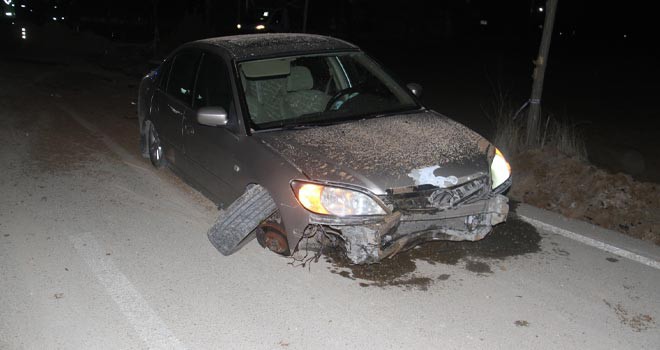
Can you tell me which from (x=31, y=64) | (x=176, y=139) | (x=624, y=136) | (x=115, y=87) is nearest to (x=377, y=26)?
(x=31, y=64)

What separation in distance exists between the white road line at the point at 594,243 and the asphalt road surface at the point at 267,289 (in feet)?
0.39

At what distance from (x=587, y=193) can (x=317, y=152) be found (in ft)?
9.64

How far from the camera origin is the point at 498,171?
15.4 feet

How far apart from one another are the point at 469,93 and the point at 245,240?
9.50 m

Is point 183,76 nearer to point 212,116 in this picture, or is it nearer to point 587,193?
point 212,116

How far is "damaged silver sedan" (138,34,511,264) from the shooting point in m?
4.09

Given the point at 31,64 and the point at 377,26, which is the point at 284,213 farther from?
the point at 377,26

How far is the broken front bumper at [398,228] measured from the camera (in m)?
4.00

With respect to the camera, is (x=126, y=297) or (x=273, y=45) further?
(x=273, y=45)

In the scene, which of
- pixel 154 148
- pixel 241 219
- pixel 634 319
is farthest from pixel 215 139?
pixel 634 319

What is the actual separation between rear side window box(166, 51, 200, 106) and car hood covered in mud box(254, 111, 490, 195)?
139cm

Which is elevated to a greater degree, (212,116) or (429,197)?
(212,116)

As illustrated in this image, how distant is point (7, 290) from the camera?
4.13m

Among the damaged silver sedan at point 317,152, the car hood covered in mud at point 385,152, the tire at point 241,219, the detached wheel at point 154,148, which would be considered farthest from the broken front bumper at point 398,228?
the detached wheel at point 154,148
